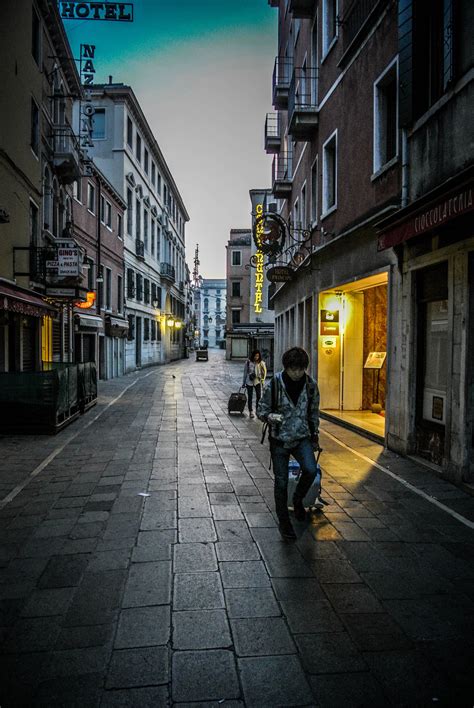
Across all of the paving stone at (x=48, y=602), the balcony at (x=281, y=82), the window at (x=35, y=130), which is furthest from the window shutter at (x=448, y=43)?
the balcony at (x=281, y=82)

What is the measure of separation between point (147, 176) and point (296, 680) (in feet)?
138

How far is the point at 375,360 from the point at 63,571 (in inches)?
400

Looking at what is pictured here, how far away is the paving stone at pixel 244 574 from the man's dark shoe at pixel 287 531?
A: 581 mm

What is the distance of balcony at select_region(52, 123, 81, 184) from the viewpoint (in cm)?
1941

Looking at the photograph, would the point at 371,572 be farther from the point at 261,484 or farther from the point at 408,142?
the point at 408,142

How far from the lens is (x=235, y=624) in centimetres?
359

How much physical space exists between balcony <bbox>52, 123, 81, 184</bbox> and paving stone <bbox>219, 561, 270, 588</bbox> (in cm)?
1821

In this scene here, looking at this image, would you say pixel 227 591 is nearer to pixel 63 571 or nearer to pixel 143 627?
pixel 143 627

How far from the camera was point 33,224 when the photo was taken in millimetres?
17781

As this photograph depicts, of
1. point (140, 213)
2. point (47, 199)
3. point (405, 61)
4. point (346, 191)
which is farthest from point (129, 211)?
point (405, 61)

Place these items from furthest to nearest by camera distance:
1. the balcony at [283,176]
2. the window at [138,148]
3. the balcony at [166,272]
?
the balcony at [166,272], the window at [138,148], the balcony at [283,176]

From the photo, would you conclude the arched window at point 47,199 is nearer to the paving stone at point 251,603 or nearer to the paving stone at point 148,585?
the paving stone at point 148,585

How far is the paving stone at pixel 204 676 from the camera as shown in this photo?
9.39 ft

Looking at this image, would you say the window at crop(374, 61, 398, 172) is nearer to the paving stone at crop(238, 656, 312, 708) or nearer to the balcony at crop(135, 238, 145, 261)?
the paving stone at crop(238, 656, 312, 708)
